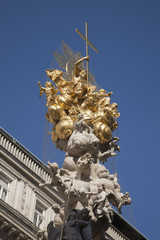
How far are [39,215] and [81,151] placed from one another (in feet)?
53.2

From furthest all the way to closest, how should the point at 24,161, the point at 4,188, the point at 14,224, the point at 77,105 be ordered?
the point at 24,161 < the point at 4,188 < the point at 14,224 < the point at 77,105

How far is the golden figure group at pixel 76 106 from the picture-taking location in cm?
1124

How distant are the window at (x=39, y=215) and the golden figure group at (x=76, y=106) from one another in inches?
563

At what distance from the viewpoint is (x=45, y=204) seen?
26562 millimetres

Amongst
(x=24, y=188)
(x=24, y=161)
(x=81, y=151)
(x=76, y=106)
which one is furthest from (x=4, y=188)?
(x=81, y=151)

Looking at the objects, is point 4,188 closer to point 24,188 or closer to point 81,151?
point 24,188

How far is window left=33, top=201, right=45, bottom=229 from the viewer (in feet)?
84.6

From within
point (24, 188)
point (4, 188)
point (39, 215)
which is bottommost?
point (39, 215)

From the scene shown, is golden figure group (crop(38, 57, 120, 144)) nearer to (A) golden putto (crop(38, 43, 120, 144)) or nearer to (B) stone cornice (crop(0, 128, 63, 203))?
(A) golden putto (crop(38, 43, 120, 144))

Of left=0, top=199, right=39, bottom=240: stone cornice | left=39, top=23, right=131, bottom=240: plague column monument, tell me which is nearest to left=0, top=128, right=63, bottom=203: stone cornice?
left=0, top=199, right=39, bottom=240: stone cornice

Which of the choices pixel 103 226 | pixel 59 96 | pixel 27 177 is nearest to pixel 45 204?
pixel 27 177

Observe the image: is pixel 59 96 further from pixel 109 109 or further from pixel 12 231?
pixel 12 231

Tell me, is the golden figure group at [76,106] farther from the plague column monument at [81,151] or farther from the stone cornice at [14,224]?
the stone cornice at [14,224]

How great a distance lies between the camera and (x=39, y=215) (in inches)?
1038
